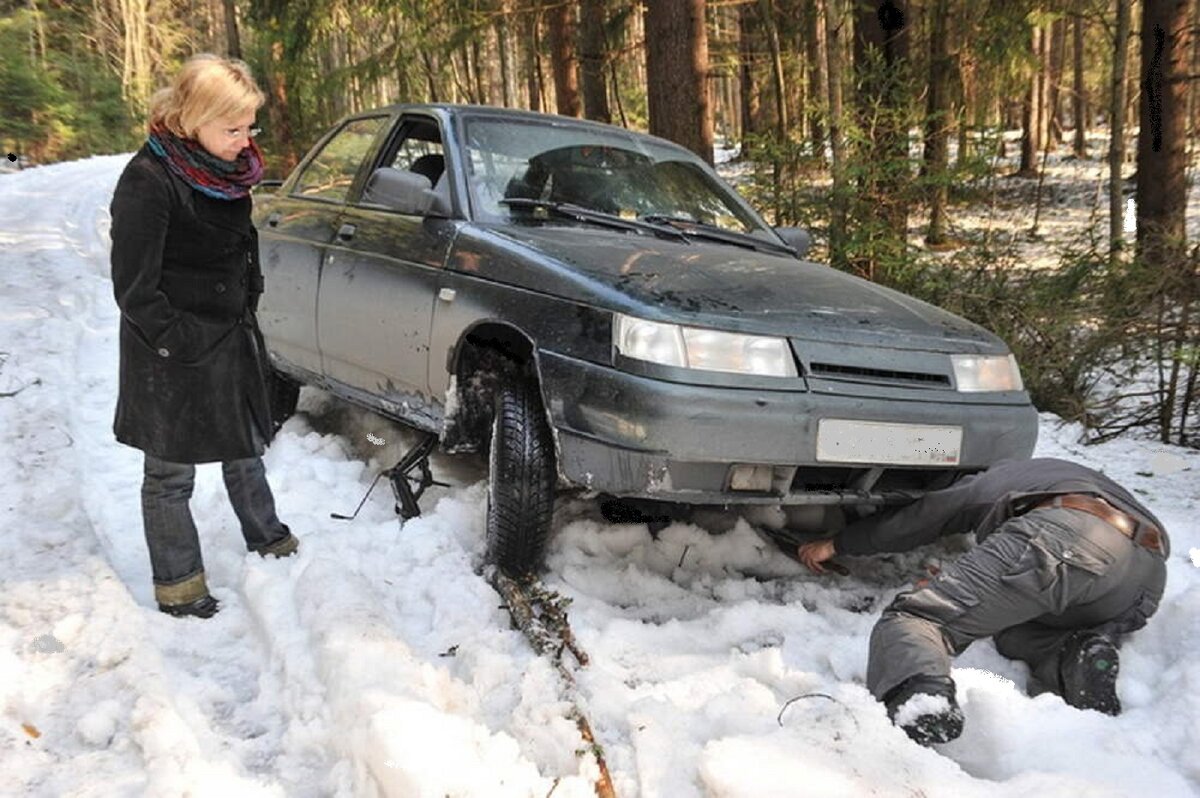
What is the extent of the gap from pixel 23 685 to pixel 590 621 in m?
1.60

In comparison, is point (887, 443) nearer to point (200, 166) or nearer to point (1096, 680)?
point (1096, 680)

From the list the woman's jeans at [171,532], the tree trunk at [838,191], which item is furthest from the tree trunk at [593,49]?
the woman's jeans at [171,532]

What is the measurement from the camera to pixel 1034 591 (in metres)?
2.42

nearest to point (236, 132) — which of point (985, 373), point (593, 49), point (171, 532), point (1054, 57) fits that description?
point (171, 532)

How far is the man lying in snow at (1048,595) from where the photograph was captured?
2.38 metres

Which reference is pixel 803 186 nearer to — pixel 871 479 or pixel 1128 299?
pixel 1128 299

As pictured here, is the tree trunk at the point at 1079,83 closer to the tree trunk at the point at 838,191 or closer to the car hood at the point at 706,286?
the tree trunk at the point at 838,191

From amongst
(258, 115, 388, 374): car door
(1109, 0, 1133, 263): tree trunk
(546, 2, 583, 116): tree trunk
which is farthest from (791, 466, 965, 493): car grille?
(546, 2, 583, 116): tree trunk

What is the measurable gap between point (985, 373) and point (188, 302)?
2658mm

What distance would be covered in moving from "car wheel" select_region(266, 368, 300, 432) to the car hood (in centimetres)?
189

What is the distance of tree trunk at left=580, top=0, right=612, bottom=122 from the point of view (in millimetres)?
11422

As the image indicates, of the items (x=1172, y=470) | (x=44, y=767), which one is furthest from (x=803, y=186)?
(x=44, y=767)

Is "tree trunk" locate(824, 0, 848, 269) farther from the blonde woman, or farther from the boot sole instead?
the blonde woman

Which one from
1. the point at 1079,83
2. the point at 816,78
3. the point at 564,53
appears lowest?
the point at 816,78
